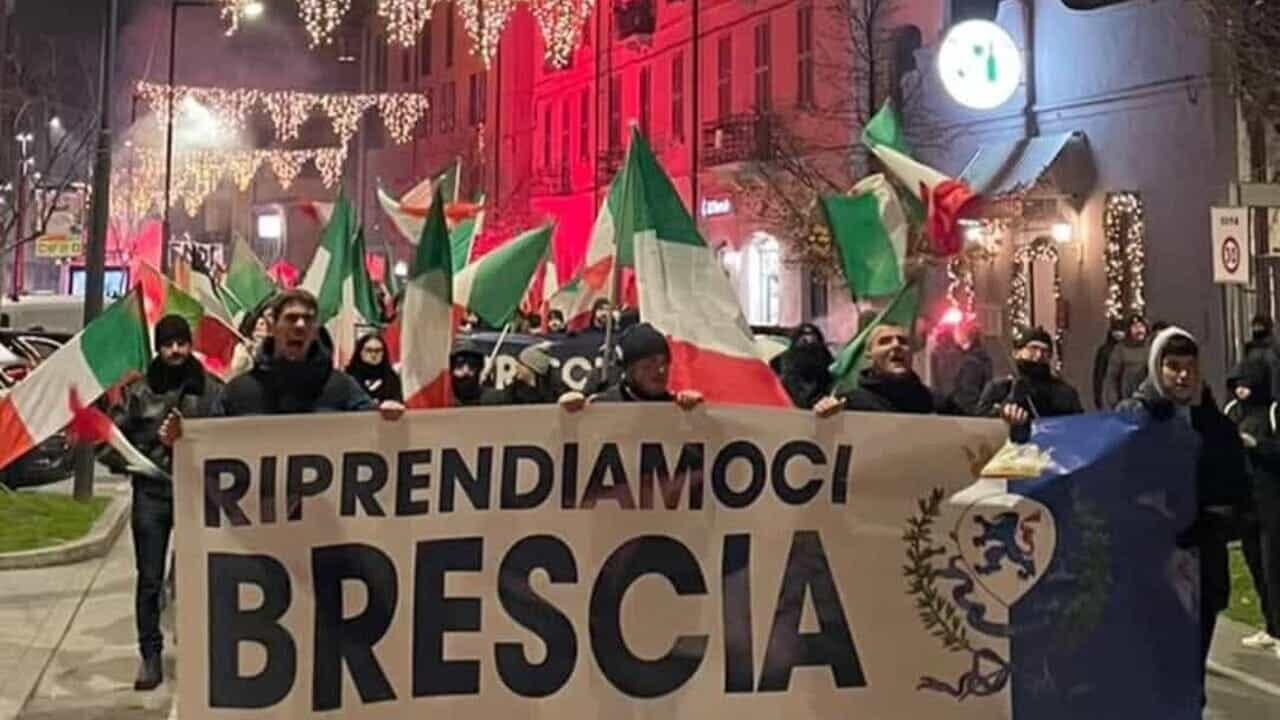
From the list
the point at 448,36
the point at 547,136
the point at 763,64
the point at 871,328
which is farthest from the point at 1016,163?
the point at 448,36

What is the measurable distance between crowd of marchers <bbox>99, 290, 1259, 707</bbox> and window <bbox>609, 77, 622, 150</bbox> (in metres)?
30.6

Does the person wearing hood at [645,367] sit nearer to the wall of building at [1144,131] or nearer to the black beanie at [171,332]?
the black beanie at [171,332]

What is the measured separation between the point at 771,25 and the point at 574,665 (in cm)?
2875

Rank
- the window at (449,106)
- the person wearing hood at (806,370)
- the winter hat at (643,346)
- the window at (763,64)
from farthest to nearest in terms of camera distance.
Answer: the window at (449,106), the window at (763,64), the person wearing hood at (806,370), the winter hat at (643,346)

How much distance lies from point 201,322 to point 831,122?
2060 centimetres

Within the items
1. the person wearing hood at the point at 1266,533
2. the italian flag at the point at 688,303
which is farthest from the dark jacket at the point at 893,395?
the person wearing hood at the point at 1266,533

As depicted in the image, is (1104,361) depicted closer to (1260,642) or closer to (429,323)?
(1260,642)

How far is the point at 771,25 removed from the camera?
32.3 meters

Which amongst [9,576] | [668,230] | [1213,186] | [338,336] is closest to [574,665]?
[668,230]

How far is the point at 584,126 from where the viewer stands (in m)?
44.9

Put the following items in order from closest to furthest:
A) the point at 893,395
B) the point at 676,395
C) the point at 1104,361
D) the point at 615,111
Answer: the point at 676,395
the point at 893,395
the point at 1104,361
the point at 615,111

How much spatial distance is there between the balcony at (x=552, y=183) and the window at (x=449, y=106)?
32.5ft

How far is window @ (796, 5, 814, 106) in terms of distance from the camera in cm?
3038

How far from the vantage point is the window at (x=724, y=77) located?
113 feet
